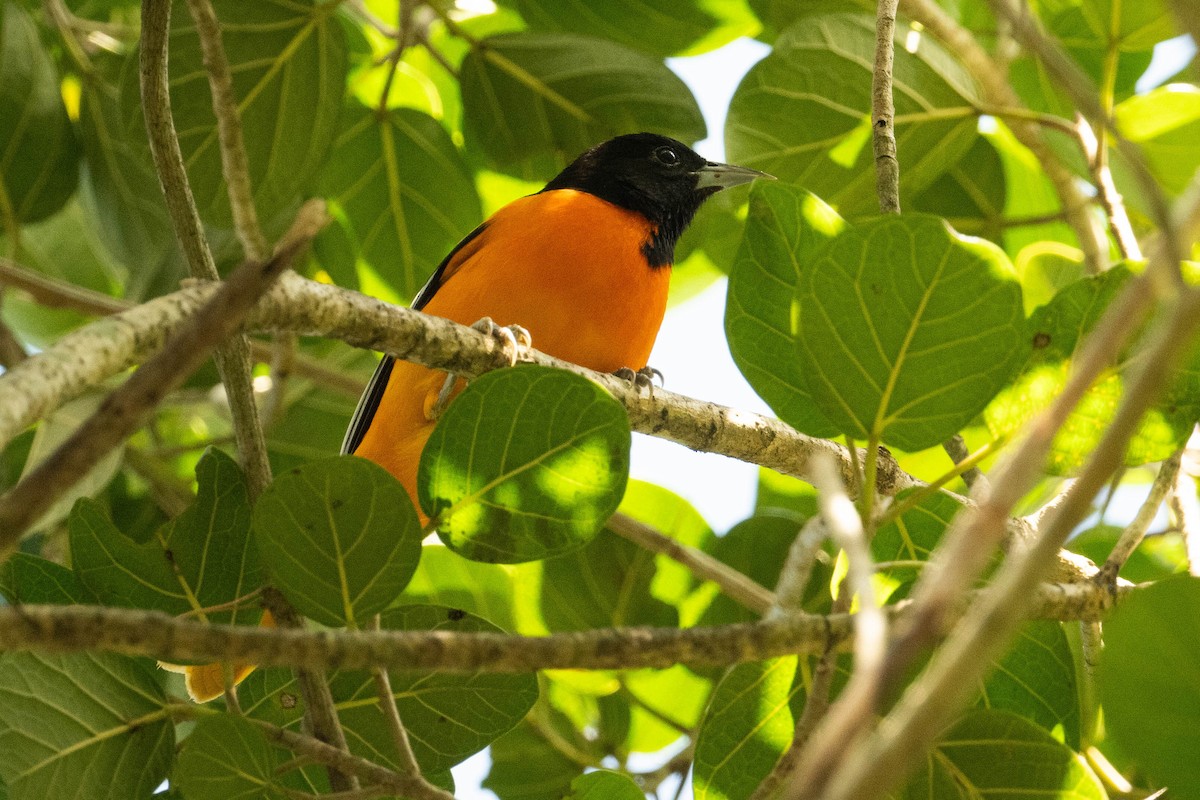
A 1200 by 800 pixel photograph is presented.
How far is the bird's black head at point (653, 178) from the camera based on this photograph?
13.4ft

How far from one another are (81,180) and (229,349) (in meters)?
2.40

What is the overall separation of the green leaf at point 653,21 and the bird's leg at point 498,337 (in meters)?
1.22

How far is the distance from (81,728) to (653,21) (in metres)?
2.69

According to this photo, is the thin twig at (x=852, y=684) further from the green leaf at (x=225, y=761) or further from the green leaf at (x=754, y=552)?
the green leaf at (x=754, y=552)

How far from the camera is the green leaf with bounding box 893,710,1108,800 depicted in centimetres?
198

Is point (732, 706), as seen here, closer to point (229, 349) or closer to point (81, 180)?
point (229, 349)

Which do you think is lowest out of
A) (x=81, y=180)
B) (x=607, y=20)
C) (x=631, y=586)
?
→ (x=631, y=586)

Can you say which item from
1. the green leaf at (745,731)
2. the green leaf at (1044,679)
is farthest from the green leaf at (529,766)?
the green leaf at (1044,679)

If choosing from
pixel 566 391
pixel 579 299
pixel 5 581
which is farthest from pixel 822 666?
pixel 579 299

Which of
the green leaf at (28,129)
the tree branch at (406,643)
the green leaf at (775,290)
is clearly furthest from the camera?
the green leaf at (28,129)

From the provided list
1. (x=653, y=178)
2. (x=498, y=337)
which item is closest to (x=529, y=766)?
(x=498, y=337)

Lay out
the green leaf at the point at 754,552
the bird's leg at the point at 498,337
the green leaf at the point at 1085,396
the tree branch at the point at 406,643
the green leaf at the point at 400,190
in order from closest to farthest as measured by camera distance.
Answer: the tree branch at the point at 406,643 < the green leaf at the point at 1085,396 < the bird's leg at the point at 498,337 < the green leaf at the point at 754,552 < the green leaf at the point at 400,190

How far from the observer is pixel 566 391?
1842mm

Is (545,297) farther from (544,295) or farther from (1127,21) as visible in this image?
(1127,21)
